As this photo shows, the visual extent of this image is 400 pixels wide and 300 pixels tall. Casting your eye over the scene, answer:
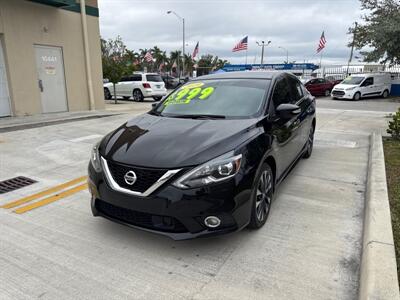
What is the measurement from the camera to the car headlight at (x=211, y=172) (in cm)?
269

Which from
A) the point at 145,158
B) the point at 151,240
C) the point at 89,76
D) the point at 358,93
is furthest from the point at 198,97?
the point at 358,93

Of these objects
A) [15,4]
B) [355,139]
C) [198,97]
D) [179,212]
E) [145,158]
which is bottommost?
[355,139]

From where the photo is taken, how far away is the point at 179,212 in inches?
106

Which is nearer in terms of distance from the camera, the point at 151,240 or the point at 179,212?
the point at 179,212

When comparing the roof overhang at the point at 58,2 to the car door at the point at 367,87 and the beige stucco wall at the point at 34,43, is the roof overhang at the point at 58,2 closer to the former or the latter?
the beige stucco wall at the point at 34,43

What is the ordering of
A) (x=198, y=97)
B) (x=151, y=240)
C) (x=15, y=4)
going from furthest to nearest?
(x=15, y=4), (x=198, y=97), (x=151, y=240)

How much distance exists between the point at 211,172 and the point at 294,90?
303 centimetres

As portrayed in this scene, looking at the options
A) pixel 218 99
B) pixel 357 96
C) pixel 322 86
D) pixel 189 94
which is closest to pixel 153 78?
pixel 322 86

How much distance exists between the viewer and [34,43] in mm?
10508

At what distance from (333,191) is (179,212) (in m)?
2.69

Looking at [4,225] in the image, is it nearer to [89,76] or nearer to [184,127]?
[184,127]

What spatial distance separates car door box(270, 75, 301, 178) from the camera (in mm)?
3752

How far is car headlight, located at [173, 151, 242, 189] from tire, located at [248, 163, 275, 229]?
1.12 ft

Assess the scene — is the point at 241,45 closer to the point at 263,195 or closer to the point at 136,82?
the point at 136,82
